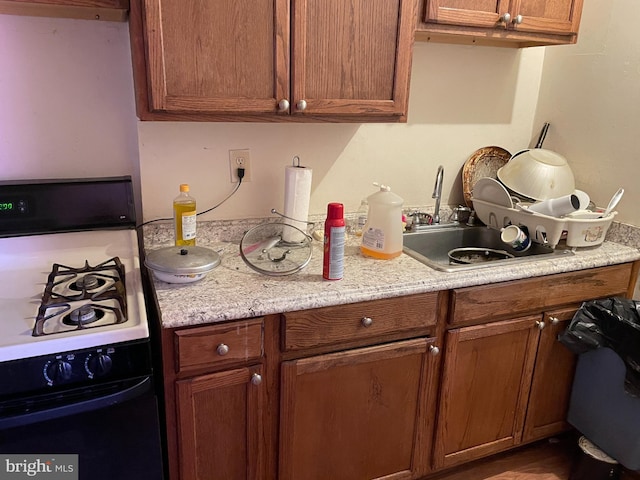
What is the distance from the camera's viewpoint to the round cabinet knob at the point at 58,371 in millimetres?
1148

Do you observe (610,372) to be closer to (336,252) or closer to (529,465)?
(529,465)

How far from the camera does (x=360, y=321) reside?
1519mm

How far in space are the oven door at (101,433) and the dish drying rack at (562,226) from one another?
146cm

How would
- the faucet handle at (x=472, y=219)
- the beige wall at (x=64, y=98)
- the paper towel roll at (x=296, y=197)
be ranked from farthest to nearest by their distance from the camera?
1. the faucet handle at (x=472, y=219)
2. the paper towel roll at (x=296, y=197)
3. the beige wall at (x=64, y=98)

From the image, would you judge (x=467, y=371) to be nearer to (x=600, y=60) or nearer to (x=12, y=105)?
(x=600, y=60)

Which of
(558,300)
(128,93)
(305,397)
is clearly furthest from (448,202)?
(128,93)

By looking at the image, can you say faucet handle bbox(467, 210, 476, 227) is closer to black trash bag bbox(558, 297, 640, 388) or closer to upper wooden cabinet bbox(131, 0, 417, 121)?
black trash bag bbox(558, 297, 640, 388)

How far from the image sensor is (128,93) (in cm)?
171

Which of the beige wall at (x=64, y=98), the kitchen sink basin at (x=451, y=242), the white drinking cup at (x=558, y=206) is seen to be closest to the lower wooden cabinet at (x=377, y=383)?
the white drinking cup at (x=558, y=206)

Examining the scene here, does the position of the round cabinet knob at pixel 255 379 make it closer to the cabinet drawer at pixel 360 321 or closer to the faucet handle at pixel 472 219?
the cabinet drawer at pixel 360 321

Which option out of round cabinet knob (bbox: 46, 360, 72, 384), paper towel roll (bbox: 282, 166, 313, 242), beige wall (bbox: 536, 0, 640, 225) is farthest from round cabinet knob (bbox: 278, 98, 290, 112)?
beige wall (bbox: 536, 0, 640, 225)

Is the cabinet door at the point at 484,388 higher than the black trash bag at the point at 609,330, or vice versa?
the black trash bag at the point at 609,330

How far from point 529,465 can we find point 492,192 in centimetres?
110

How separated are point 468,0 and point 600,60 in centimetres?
71
